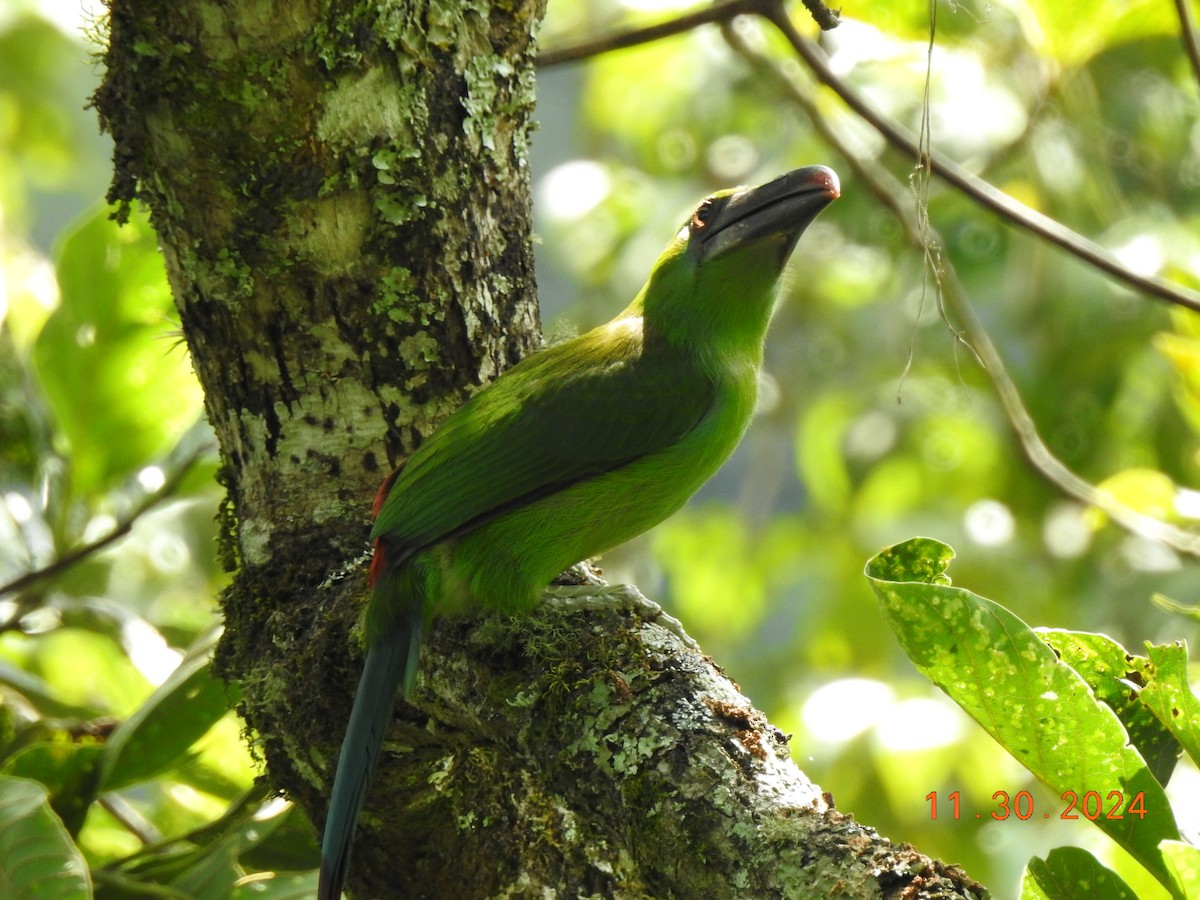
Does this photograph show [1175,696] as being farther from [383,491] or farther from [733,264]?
[733,264]

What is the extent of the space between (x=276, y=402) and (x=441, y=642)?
47 cm

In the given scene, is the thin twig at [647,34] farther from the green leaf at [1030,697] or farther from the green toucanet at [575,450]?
the green leaf at [1030,697]

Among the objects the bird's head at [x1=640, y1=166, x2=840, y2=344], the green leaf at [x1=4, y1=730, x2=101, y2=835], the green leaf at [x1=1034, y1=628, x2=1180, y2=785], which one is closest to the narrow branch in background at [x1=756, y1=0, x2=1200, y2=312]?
the bird's head at [x1=640, y1=166, x2=840, y2=344]

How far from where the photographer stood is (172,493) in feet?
9.27

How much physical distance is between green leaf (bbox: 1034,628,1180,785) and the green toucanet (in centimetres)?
88

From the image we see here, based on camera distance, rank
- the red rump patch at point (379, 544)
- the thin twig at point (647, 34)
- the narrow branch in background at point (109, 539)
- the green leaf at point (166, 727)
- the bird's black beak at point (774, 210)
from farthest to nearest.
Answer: the thin twig at point (647, 34) → the narrow branch in background at point (109, 539) → the bird's black beak at point (774, 210) → the green leaf at point (166, 727) → the red rump patch at point (379, 544)

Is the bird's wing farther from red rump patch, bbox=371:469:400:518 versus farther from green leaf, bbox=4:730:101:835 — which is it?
green leaf, bbox=4:730:101:835

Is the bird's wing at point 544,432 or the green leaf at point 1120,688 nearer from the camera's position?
the green leaf at point 1120,688

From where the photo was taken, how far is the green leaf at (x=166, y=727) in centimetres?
231

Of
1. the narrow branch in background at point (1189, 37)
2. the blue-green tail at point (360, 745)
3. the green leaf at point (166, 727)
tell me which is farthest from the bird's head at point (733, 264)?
the green leaf at point (166, 727)

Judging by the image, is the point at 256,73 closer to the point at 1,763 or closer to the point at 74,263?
the point at 74,263

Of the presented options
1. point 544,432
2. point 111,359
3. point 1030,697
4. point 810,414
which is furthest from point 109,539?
point 810,414

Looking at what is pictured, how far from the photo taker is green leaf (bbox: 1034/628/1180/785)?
5.23 ft

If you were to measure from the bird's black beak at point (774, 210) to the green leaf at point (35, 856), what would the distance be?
5.34 ft
